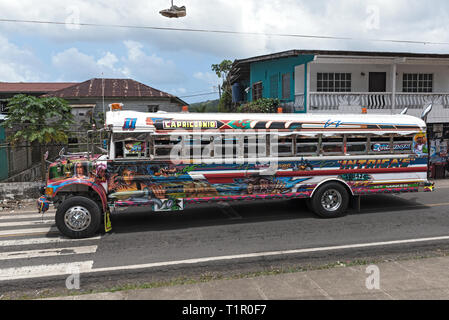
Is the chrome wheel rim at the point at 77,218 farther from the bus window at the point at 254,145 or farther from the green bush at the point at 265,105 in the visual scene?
the green bush at the point at 265,105

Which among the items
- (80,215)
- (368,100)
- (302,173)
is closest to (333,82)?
(368,100)

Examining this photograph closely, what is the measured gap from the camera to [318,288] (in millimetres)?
5375

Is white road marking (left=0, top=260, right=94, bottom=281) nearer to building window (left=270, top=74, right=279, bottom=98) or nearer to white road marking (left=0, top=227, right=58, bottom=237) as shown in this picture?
white road marking (left=0, top=227, right=58, bottom=237)

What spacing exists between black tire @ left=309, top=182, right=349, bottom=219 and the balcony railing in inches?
345

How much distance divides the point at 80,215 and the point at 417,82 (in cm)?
1922

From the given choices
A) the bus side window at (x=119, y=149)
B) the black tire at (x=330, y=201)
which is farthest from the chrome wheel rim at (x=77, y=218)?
the black tire at (x=330, y=201)

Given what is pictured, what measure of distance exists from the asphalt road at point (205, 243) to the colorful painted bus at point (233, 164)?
636 mm

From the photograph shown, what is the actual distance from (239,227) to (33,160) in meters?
10.2

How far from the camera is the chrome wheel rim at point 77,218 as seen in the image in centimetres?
797

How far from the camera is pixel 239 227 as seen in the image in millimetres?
8852

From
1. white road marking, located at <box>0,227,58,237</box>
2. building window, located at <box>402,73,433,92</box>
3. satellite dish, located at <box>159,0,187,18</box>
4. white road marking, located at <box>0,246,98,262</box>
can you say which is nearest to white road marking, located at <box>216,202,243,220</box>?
white road marking, located at <box>0,246,98,262</box>
